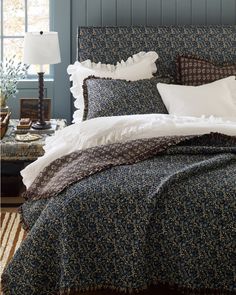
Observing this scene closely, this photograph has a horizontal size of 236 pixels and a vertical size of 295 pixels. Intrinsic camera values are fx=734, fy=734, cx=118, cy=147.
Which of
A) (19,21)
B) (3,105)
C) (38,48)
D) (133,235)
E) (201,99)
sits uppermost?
(19,21)

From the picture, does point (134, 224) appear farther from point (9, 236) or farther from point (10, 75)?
point (10, 75)

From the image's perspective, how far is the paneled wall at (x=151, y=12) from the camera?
5.24m

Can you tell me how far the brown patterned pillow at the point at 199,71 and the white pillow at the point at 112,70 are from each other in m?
0.20

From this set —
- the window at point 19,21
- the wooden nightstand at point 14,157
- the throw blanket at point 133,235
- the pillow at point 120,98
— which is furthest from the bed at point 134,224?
the window at point 19,21

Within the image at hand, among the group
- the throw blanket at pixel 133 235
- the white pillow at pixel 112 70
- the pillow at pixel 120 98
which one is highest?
the white pillow at pixel 112 70

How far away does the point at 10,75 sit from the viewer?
17.0ft

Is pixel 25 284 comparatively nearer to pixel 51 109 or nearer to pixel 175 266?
pixel 175 266

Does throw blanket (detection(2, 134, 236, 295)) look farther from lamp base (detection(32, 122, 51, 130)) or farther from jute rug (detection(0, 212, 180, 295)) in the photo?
lamp base (detection(32, 122, 51, 130))

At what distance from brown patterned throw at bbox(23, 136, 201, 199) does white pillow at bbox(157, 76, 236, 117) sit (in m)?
0.91

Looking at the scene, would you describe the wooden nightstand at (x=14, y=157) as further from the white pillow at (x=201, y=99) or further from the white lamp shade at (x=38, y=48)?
the white pillow at (x=201, y=99)

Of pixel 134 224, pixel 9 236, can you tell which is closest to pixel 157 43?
pixel 9 236

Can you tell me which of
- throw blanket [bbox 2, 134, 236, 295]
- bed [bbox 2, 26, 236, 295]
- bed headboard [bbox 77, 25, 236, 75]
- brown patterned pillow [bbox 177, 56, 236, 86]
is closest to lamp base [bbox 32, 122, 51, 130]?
bed headboard [bbox 77, 25, 236, 75]

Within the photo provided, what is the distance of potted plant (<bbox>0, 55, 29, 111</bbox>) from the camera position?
5.08 metres

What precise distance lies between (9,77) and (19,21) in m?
0.47
